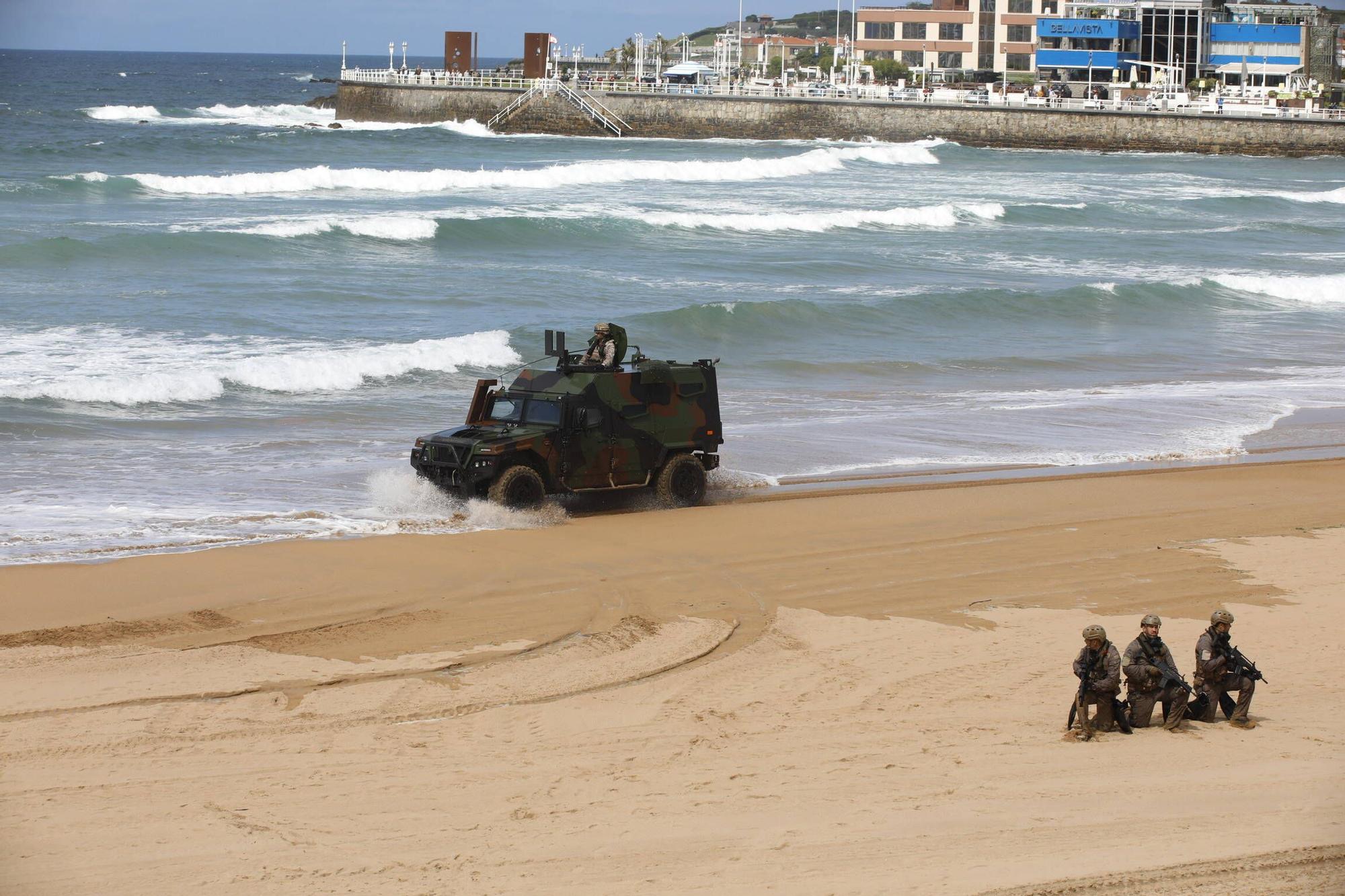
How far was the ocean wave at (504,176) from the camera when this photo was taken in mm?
49656

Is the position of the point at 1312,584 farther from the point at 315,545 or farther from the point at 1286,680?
the point at 315,545

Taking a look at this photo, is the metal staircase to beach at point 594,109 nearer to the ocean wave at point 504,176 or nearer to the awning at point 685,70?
the awning at point 685,70

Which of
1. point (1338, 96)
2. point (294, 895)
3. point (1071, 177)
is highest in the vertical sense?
point (1338, 96)

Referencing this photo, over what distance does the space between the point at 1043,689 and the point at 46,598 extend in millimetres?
7069

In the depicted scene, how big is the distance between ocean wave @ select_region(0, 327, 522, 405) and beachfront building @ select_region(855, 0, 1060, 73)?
91784 mm

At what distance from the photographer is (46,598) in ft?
37.2

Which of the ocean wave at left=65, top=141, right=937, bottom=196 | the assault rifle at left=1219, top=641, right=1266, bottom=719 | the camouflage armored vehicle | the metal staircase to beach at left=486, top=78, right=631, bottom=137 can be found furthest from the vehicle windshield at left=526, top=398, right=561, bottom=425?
the metal staircase to beach at left=486, top=78, right=631, bottom=137

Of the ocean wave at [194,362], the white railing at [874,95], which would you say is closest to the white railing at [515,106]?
the white railing at [874,95]

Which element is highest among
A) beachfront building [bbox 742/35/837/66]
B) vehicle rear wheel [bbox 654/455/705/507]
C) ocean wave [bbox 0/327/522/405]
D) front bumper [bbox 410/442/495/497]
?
beachfront building [bbox 742/35/837/66]

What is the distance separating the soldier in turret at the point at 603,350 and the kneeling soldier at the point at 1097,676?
23.5ft

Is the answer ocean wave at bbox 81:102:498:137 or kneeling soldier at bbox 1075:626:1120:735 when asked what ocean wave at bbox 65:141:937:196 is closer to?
ocean wave at bbox 81:102:498:137

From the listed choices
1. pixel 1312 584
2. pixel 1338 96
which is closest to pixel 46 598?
pixel 1312 584

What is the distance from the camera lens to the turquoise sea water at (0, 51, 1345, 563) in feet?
55.1

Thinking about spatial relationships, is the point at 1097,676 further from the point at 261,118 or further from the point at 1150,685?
the point at 261,118
